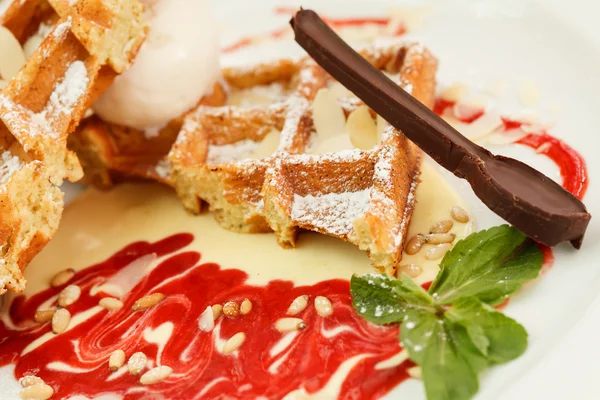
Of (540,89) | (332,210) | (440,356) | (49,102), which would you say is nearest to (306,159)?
(332,210)

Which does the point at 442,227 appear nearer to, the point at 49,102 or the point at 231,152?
the point at 231,152

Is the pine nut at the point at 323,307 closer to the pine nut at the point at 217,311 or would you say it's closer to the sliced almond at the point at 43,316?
the pine nut at the point at 217,311

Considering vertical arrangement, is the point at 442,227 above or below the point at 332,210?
below

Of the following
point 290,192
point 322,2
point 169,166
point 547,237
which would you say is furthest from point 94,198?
point 547,237

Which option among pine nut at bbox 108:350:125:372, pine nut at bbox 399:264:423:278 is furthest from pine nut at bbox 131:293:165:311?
pine nut at bbox 399:264:423:278

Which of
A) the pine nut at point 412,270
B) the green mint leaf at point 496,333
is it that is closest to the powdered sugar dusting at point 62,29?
the pine nut at point 412,270

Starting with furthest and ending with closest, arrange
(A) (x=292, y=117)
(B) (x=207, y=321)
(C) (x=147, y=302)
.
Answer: (A) (x=292, y=117) → (C) (x=147, y=302) → (B) (x=207, y=321)

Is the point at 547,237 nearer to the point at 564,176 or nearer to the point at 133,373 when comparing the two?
the point at 564,176
